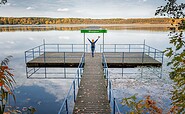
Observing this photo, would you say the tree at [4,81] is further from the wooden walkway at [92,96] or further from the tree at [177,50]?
the wooden walkway at [92,96]

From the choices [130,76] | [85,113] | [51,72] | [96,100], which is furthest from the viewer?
[51,72]

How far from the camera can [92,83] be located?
1059 cm

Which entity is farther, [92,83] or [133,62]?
[133,62]

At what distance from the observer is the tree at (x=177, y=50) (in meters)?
2.01

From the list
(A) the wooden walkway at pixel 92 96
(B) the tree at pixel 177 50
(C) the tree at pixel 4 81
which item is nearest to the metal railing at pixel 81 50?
(A) the wooden walkway at pixel 92 96

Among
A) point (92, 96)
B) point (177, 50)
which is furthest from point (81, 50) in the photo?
point (177, 50)

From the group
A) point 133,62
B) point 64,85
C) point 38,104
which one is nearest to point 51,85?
point 64,85

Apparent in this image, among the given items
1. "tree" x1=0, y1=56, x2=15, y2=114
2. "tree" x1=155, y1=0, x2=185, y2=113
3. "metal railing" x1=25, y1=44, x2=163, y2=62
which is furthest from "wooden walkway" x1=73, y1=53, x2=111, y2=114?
"metal railing" x1=25, y1=44, x2=163, y2=62

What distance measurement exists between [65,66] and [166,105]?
33.1ft

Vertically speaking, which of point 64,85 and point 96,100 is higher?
point 96,100

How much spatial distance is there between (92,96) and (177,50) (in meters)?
7.08

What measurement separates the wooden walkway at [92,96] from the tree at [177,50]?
5483mm

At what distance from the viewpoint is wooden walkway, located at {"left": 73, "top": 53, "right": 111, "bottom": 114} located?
7627 millimetres

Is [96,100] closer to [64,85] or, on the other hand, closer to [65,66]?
[64,85]
